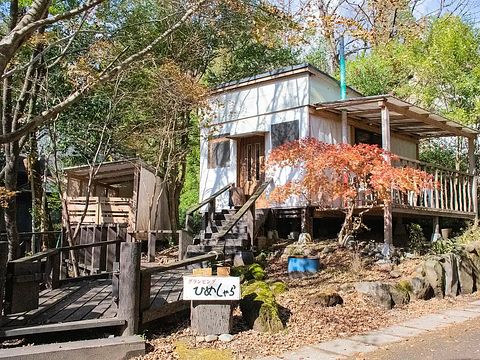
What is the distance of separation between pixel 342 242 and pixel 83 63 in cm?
683

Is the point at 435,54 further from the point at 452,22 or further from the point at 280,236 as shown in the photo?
the point at 280,236

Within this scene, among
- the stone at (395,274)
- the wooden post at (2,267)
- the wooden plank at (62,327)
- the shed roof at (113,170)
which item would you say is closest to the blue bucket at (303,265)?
the stone at (395,274)

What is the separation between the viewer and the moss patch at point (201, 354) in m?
4.93

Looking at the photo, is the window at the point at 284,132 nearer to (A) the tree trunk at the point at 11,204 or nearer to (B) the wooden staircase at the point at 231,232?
(B) the wooden staircase at the point at 231,232

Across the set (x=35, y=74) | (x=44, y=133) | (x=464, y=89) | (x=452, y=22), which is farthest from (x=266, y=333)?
(x=452, y=22)

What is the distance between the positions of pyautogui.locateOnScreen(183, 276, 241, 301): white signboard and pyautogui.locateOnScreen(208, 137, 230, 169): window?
8.38 m

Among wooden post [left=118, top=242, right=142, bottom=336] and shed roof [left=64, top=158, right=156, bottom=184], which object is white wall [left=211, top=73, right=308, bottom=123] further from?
wooden post [left=118, top=242, right=142, bottom=336]

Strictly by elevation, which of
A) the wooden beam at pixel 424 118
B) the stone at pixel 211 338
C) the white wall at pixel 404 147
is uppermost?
the wooden beam at pixel 424 118

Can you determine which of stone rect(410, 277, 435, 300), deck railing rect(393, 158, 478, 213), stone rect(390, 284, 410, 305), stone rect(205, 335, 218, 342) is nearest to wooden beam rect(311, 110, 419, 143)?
deck railing rect(393, 158, 478, 213)

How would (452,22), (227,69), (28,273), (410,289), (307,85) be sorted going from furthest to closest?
(227,69), (452,22), (307,85), (410,289), (28,273)

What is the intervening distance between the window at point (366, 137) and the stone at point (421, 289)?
6.13 m

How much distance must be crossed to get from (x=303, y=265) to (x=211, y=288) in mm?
3447

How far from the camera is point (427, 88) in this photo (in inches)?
640

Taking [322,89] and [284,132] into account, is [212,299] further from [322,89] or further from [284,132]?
[322,89]
